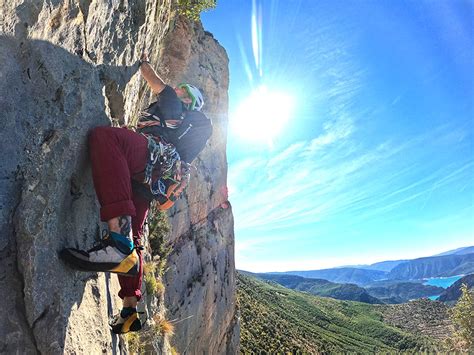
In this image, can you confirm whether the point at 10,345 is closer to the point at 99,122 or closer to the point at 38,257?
the point at 38,257

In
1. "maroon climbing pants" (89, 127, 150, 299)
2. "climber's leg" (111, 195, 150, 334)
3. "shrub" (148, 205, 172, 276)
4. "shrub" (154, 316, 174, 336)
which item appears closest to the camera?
"maroon climbing pants" (89, 127, 150, 299)

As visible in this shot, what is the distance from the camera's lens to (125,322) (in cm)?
527

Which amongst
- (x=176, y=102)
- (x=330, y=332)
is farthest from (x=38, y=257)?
(x=330, y=332)

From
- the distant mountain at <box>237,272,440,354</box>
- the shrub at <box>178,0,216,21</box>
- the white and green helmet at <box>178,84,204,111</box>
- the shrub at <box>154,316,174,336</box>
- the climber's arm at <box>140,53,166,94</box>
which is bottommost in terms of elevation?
the distant mountain at <box>237,272,440,354</box>

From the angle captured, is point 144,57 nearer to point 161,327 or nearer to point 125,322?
point 125,322

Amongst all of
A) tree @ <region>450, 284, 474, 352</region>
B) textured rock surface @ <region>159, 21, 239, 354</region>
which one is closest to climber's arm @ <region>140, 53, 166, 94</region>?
textured rock surface @ <region>159, 21, 239, 354</region>

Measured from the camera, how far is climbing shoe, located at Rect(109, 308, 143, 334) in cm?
524

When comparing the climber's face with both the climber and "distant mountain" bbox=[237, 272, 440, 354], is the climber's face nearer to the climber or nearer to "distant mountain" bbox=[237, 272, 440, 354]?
the climber

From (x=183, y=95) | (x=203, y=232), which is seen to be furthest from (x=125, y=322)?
(x=203, y=232)

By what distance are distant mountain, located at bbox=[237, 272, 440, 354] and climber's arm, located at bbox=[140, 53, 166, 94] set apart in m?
60.7

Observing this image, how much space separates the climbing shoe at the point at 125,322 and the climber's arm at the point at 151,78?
397cm

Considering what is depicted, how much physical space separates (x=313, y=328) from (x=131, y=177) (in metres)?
139

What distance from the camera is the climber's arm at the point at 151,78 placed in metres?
6.86

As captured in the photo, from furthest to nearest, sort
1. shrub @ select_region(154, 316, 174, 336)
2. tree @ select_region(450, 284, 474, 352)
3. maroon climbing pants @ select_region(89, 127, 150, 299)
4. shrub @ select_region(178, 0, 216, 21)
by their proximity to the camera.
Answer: tree @ select_region(450, 284, 474, 352)
shrub @ select_region(178, 0, 216, 21)
shrub @ select_region(154, 316, 174, 336)
maroon climbing pants @ select_region(89, 127, 150, 299)
